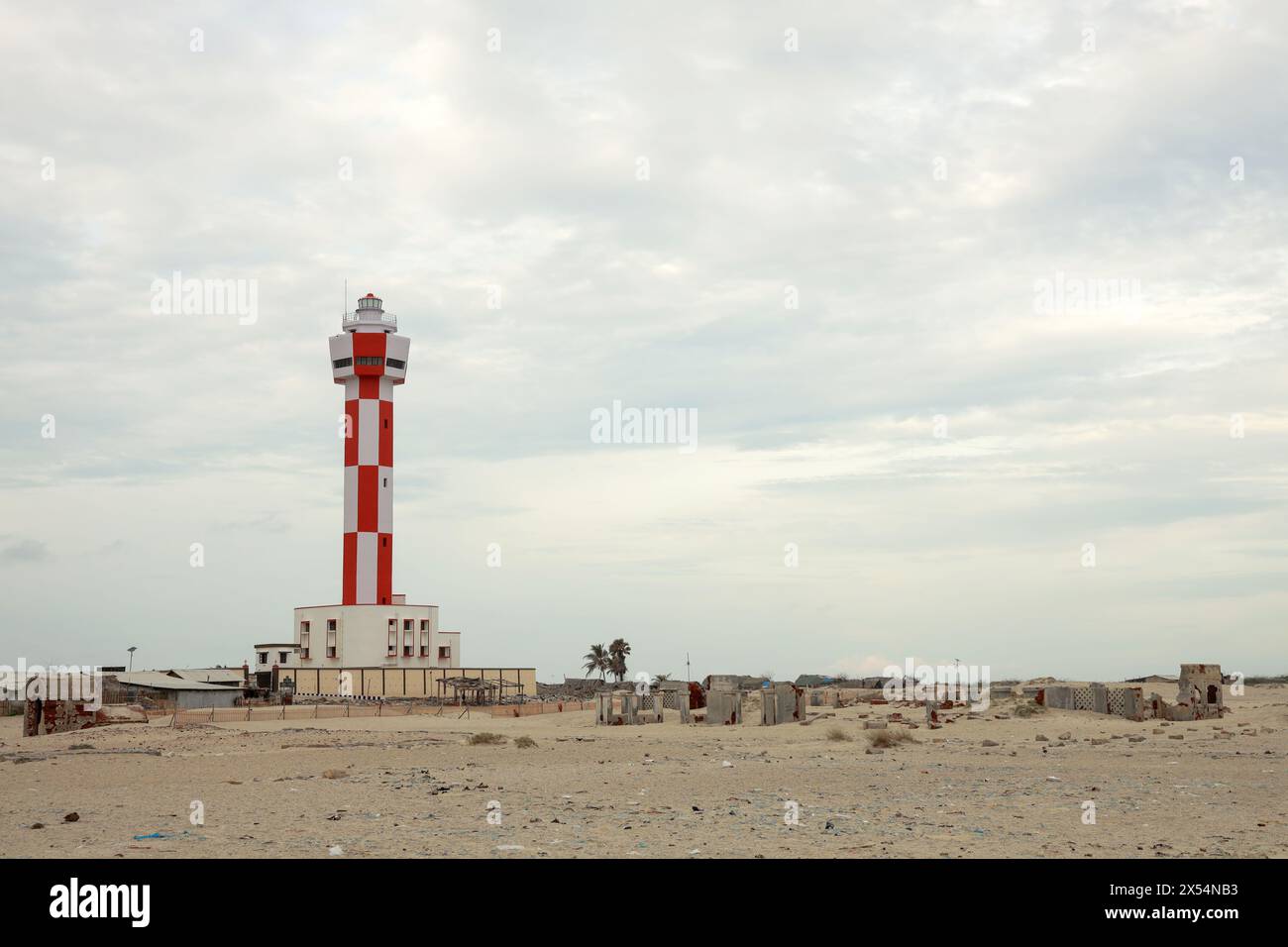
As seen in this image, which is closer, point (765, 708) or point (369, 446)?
point (765, 708)

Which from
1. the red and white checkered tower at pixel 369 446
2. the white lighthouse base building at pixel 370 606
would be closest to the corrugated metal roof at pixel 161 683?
the white lighthouse base building at pixel 370 606

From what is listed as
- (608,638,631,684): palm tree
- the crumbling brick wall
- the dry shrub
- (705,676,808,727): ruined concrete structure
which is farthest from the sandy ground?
(608,638,631,684): palm tree

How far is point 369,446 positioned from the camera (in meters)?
75.9

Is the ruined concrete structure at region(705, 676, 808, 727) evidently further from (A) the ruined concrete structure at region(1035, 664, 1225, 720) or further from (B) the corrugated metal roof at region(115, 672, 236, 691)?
(B) the corrugated metal roof at region(115, 672, 236, 691)

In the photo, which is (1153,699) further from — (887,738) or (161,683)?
(161,683)

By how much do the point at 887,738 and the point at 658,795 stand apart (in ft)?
46.5

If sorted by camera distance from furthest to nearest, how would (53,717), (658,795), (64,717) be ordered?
(64,717), (53,717), (658,795)

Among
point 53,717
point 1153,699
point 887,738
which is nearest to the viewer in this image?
point 887,738

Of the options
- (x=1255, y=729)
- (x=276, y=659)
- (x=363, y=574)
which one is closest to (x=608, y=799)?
(x=1255, y=729)

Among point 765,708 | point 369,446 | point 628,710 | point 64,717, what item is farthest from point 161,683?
point 765,708

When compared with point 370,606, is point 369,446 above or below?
above

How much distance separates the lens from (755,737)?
122 feet
